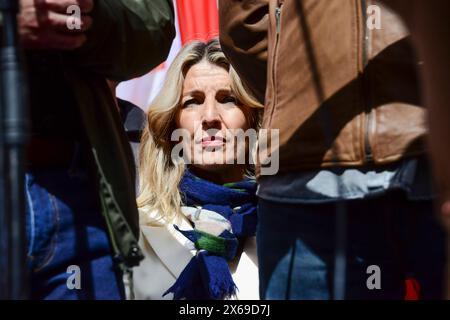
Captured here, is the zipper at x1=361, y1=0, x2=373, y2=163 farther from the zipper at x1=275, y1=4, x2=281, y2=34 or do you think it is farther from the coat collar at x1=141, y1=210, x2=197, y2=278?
the coat collar at x1=141, y1=210, x2=197, y2=278

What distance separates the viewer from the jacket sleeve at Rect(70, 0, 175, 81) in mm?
1531

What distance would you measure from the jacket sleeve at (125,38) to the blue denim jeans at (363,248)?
403mm

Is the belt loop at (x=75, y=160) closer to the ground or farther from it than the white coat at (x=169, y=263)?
farther from it

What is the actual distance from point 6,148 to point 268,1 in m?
1.01

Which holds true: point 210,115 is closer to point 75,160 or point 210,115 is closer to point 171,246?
point 171,246

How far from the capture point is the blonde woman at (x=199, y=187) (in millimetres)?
2682

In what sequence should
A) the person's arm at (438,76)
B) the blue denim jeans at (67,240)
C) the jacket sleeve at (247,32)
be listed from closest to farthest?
the person's arm at (438,76)
the blue denim jeans at (67,240)
the jacket sleeve at (247,32)

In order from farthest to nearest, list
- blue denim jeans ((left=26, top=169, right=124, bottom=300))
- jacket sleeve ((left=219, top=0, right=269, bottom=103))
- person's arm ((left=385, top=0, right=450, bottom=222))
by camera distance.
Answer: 1. jacket sleeve ((left=219, top=0, right=269, bottom=103))
2. blue denim jeans ((left=26, top=169, right=124, bottom=300))
3. person's arm ((left=385, top=0, right=450, bottom=222))

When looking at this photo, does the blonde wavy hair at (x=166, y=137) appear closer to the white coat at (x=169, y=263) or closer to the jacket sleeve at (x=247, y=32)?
the white coat at (x=169, y=263)

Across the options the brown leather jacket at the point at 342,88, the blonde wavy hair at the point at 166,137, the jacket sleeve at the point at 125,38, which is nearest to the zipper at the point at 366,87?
the brown leather jacket at the point at 342,88

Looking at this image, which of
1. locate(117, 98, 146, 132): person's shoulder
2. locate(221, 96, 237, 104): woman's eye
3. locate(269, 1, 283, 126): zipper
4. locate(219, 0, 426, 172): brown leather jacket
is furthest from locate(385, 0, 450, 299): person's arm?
locate(117, 98, 146, 132): person's shoulder

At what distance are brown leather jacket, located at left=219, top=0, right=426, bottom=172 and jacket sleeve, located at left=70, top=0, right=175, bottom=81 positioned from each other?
0.26m

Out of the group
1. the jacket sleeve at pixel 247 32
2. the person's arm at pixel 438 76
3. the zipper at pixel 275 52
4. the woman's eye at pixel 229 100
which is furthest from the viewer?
the woman's eye at pixel 229 100
